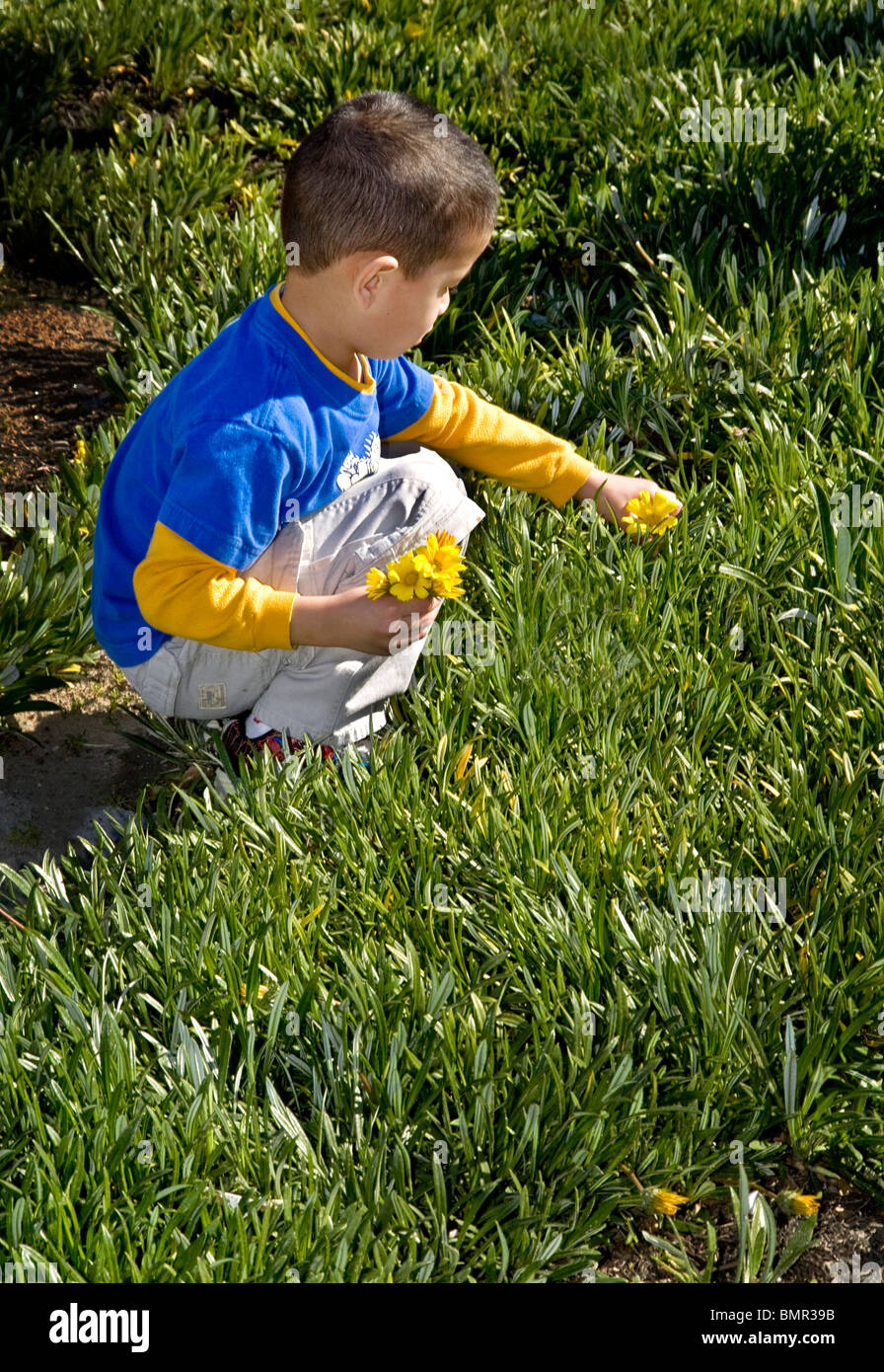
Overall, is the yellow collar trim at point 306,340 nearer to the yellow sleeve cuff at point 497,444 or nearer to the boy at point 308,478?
the boy at point 308,478

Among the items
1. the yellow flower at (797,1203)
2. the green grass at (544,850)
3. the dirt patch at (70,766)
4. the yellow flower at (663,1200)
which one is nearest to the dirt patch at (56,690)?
the dirt patch at (70,766)

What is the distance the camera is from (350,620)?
88.9 inches

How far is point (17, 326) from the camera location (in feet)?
12.7

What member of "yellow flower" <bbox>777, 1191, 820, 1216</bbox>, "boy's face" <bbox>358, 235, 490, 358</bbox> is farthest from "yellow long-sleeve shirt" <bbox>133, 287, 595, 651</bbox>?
"yellow flower" <bbox>777, 1191, 820, 1216</bbox>

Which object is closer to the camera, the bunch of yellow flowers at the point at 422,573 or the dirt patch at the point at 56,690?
the bunch of yellow flowers at the point at 422,573

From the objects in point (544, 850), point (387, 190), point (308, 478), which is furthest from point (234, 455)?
point (544, 850)

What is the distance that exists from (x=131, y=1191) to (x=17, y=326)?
9.90 ft

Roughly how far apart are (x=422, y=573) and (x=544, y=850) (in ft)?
1.76

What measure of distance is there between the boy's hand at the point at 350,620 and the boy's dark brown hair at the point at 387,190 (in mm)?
592

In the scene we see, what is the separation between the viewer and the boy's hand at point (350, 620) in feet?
7.38

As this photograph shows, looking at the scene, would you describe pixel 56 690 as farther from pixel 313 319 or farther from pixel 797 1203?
pixel 797 1203

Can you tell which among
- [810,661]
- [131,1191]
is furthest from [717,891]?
[131,1191]

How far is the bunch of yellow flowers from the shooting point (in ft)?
7.18

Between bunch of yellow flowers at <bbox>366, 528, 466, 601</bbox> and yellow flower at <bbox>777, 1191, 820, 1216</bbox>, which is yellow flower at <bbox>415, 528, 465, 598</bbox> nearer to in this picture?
bunch of yellow flowers at <bbox>366, 528, 466, 601</bbox>
